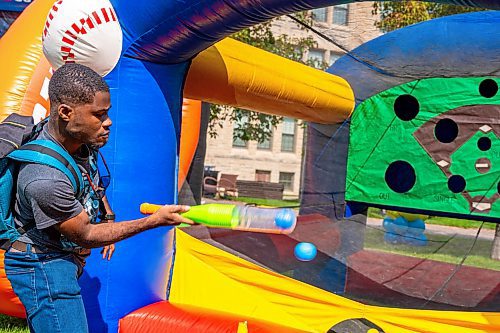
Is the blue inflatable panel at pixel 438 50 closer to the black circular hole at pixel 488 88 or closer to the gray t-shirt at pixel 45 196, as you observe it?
the black circular hole at pixel 488 88

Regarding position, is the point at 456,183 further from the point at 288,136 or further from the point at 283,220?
the point at 288,136

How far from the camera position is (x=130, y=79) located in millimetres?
3271

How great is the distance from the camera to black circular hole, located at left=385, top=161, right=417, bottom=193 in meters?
5.93

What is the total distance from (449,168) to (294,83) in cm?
179

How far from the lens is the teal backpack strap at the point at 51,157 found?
2.00 m

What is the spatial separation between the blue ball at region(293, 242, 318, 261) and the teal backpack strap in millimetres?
2608

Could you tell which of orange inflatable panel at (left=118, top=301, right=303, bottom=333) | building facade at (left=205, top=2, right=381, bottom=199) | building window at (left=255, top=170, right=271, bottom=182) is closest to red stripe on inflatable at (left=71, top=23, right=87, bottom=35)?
orange inflatable panel at (left=118, top=301, right=303, bottom=333)

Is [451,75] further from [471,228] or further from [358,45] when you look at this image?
[471,228]

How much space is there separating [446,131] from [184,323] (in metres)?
3.47

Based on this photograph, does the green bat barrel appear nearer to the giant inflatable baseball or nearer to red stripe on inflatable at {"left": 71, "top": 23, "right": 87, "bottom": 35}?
the giant inflatable baseball

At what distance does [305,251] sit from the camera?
4.56 metres

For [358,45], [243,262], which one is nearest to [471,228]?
[358,45]

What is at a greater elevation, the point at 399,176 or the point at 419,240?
the point at 399,176

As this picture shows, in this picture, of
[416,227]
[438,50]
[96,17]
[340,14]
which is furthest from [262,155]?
[96,17]
